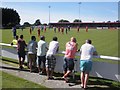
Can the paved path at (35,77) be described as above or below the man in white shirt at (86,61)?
below

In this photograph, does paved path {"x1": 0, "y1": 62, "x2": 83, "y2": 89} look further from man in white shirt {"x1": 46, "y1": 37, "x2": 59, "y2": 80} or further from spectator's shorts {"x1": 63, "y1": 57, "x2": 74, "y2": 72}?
spectator's shorts {"x1": 63, "y1": 57, "x2": 74, "y2": 72}

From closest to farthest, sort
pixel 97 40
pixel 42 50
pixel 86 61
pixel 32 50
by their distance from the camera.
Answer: pixel 86 61 < pixel 42 50 < pixel 32 50 < pixel 97 40

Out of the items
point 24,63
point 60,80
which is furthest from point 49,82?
point 24,63

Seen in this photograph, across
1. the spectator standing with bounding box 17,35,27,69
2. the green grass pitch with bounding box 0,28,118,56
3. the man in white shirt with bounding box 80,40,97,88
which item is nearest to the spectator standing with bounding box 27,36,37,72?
the spectator standing with bounding box 17,35,27,69

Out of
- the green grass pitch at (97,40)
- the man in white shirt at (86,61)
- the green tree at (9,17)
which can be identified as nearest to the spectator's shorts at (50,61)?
the man in white shirt at (86,61)

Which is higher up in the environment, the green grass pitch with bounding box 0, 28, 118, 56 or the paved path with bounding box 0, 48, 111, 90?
the green grass pitch with bounding box 0, 28, 118, 56

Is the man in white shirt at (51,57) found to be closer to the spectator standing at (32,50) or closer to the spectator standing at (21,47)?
the spectator standing at (32,50)

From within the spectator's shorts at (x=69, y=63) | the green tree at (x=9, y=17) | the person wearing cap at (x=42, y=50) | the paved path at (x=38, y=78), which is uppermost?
the green tree at (x=9, y=17)

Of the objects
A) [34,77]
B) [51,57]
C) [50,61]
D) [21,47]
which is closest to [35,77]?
[34,77]

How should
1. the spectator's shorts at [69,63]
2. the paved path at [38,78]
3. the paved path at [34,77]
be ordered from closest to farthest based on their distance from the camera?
the paved path at [38,78]
the paved path at [34,77]
the spectator's shorts at [69,63]

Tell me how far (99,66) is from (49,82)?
1889mm

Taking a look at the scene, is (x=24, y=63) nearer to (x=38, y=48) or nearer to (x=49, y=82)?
(x=38, y=48)

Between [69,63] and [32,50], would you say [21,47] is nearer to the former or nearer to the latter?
[32,50]

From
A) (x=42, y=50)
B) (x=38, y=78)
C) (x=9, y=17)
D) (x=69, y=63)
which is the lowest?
(x=38, y=78)
